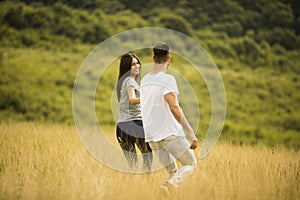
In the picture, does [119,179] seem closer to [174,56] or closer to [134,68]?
[134,68]

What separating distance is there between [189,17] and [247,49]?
6651 mm

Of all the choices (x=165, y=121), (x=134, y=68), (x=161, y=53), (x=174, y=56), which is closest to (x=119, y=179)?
(x=165, y=121)

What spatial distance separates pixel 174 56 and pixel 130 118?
31697mm

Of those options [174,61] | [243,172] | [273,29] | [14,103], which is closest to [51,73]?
[14,103]

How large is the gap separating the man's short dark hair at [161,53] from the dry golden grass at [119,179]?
140cm

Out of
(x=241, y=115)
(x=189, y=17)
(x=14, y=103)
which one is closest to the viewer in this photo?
(x=14, y=103)

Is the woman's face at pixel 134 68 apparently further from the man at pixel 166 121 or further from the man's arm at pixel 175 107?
the man's arm at pixel 175 107

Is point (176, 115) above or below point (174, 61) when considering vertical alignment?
above

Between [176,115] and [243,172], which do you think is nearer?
[176,115]

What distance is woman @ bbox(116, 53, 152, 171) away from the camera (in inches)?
241

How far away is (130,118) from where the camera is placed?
622 cm

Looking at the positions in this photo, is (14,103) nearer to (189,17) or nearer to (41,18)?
(41,18)

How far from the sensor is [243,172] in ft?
20.9

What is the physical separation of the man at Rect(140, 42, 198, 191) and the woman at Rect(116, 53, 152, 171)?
0.62 metres
